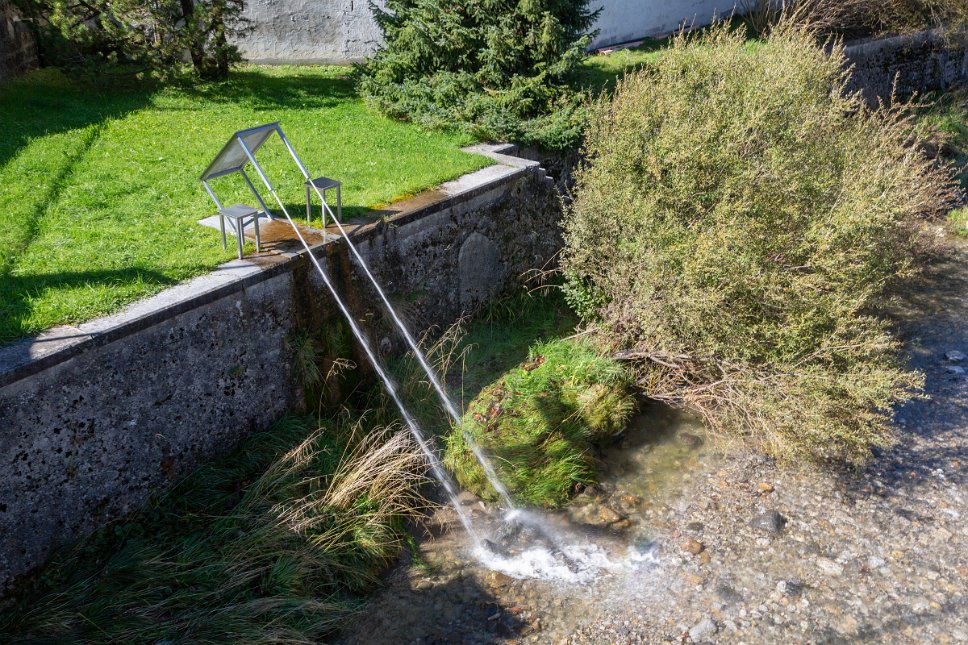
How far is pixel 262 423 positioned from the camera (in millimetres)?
6875

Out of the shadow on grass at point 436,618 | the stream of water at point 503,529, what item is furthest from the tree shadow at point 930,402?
the shadow on grass at point 436,618

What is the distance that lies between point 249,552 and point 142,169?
16.2ft

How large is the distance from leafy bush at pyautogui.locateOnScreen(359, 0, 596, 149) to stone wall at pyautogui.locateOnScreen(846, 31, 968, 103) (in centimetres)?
776

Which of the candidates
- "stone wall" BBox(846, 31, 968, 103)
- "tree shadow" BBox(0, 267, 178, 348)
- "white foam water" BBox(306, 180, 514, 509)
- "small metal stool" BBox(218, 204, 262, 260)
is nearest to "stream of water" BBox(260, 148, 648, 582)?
"white foam water" BBox(306, 180, 514, 509)

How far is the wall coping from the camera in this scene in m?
5.19

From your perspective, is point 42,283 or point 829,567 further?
point 829,567

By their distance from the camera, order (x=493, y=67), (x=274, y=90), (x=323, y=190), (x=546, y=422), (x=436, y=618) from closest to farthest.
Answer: (x=436, y=618) → (x=323, y=190) → (x=546, y=422) → (x=493, y=67) → (x=274, y=90)

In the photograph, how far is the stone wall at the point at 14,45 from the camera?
35.2 ft

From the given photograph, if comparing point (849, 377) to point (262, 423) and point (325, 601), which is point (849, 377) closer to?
point (325, 601)

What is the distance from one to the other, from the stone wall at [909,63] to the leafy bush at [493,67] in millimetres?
7764

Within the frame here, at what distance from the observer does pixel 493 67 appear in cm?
1042

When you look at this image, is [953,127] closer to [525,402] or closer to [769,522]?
[769,522]

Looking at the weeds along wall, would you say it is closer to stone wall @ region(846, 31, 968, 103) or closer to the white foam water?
the white foam water

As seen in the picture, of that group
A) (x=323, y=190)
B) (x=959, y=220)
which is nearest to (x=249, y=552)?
(x=323, y=190)
